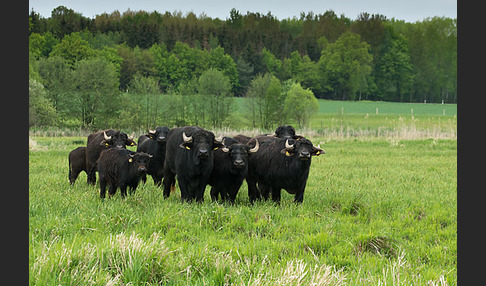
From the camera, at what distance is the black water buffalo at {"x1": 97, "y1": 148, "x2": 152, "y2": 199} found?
36.5 ft

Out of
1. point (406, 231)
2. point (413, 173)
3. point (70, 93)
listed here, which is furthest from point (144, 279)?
point (70, 93)

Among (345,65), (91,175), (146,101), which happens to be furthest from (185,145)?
(345,65)

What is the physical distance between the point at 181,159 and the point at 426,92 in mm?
124314

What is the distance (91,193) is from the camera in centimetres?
1191

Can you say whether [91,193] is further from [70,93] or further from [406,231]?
[70,93]

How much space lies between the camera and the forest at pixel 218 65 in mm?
61156

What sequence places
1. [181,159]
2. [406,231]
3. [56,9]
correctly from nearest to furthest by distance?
[406,231]
[181,159]
[56,9]

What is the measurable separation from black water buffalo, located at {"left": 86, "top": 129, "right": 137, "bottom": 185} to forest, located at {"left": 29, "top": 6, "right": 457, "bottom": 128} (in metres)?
40.8

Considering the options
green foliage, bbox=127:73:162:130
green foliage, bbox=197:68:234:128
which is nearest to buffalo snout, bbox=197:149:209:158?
green foliage, bbox=127:73:162:130

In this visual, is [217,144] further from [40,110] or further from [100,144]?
[40,110]

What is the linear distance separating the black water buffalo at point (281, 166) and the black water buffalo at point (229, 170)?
46 cm

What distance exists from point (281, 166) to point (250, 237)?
11.8 ft

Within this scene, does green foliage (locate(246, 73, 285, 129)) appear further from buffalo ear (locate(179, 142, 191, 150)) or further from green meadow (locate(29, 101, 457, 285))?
buffalo ear (locate(179, 142, 191, 150))

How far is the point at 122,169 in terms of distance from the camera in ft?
37.6
